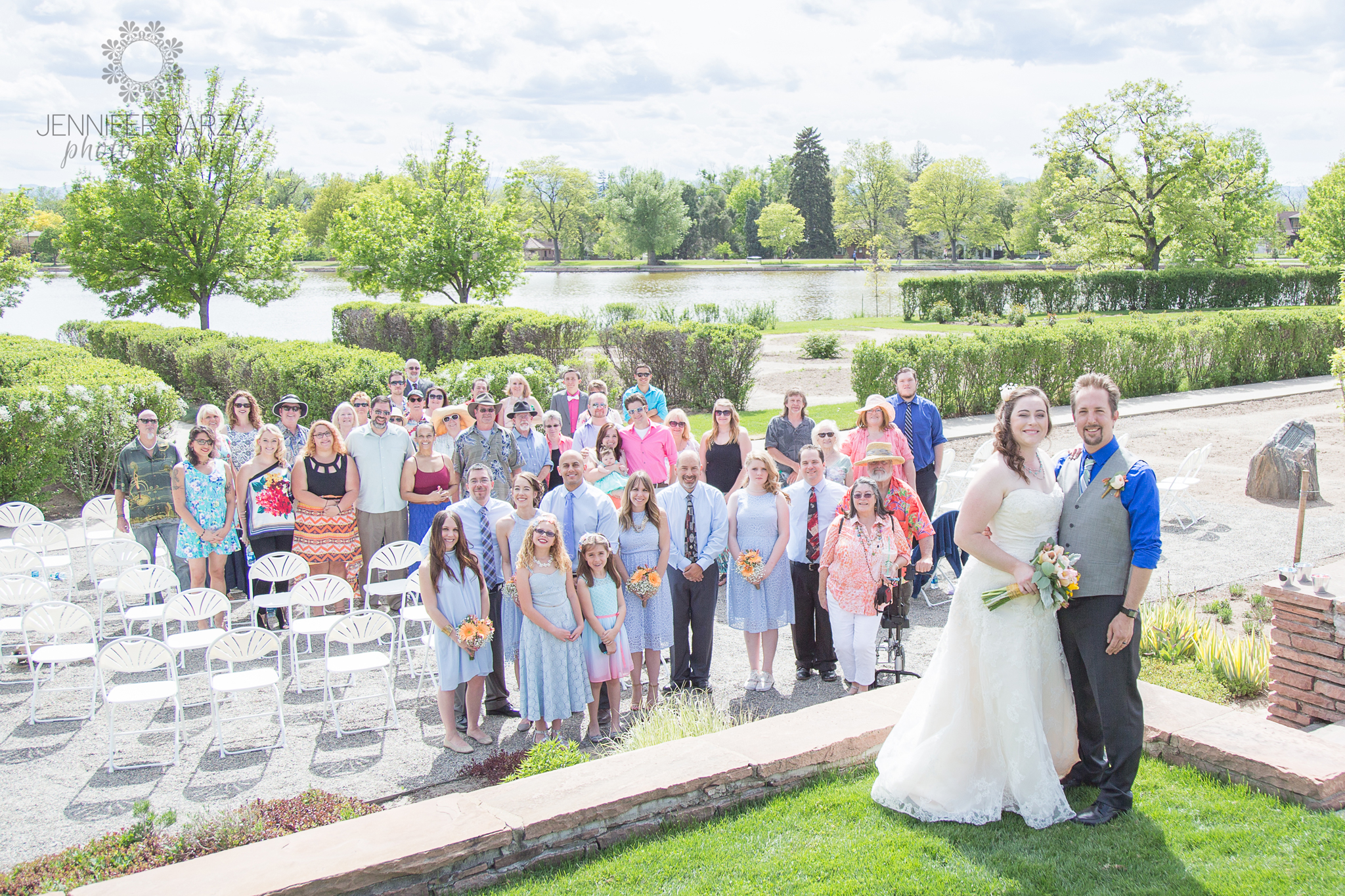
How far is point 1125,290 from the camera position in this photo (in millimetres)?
38969

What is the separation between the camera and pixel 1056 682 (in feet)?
14.1

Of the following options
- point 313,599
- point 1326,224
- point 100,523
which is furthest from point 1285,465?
point 1326,224

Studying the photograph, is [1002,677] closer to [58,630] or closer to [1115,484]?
[1115,484]

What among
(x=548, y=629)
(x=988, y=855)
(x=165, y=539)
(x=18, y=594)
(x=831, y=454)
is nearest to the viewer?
(x=988, y=855)

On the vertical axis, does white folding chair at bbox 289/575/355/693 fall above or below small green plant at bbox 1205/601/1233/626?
above

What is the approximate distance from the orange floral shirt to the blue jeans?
5.90 m

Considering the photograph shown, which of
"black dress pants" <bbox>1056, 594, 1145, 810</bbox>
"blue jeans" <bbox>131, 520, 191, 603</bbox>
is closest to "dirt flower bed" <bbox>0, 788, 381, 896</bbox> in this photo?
"black dress pants" <bbox>1056, 594, 1145, 810</bbox>

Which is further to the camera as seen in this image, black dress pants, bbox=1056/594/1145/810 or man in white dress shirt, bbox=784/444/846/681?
man in white dress shirt, bbox=784/444/846/681

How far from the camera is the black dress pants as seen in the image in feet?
13.4

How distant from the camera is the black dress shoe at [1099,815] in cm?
414

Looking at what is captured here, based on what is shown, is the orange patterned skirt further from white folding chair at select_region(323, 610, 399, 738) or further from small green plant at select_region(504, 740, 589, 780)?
small green plant at select_region(504, 740, 589, 780)

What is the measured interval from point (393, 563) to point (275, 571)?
91 cm

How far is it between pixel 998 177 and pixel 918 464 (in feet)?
341

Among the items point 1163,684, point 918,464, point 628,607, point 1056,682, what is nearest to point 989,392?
point 918,464
